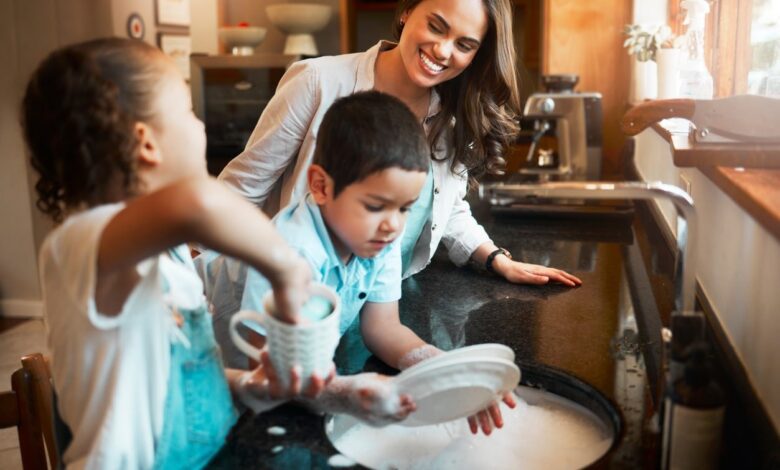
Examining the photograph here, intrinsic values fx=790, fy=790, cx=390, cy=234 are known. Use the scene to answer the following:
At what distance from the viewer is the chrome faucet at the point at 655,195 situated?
84 centimetres

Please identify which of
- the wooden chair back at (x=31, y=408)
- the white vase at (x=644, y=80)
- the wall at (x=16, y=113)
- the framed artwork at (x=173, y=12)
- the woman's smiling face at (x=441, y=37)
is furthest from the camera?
the framed artwork at (x=173, y=12)

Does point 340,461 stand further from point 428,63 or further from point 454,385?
point 428,63

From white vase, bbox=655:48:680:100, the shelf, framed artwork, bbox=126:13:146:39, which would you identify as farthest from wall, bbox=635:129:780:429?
framed artwork, bbox=126:13:146:39

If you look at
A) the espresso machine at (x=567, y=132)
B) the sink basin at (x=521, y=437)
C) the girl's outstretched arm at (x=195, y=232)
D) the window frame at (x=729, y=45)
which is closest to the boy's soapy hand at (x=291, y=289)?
the girl's outstretched arm at (x=195, y=232)

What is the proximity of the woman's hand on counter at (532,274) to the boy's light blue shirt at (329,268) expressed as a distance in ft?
1.38

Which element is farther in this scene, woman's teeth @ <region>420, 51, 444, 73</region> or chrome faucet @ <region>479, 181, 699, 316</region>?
woman's teeth @ <region>420, 51, 444, 73</region>

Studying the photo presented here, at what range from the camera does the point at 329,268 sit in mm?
1112

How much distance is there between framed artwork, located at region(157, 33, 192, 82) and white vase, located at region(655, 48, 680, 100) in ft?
10.2

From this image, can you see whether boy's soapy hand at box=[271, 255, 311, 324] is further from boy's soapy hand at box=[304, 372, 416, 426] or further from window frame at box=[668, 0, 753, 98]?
window frame at box=[668, 0, 753, 98]

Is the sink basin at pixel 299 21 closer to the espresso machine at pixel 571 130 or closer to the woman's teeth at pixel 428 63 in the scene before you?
the espresso machine at pixel 571 130

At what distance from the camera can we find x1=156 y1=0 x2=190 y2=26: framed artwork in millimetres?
4766

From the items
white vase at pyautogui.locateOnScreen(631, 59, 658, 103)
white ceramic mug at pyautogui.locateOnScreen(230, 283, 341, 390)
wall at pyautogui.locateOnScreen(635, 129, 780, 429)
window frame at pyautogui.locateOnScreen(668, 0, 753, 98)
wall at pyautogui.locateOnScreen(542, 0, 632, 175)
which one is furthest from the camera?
wall at pyautogui.locateOnScreen(542, 0, 632, 175)

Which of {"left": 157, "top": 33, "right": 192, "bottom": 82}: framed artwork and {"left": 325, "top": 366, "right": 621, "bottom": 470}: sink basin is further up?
{"left": 157, "top": 33, "right": 192, "bottom": 82}: framed artwork

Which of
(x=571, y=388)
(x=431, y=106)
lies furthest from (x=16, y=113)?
(x=571, y=388)
